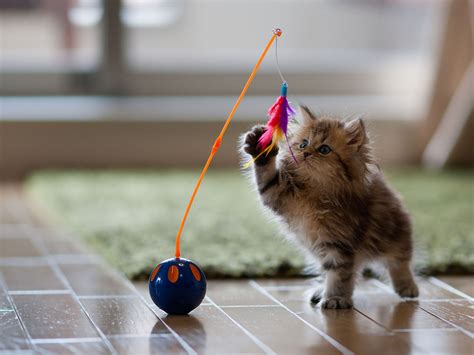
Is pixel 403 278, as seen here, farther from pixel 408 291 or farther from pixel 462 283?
pixel 462 283

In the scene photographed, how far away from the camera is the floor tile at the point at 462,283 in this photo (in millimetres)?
2496

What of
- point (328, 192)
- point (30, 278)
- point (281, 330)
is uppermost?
point (328, 192)

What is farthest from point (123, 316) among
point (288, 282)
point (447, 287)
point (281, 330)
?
point (447, 287)

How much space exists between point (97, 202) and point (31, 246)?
0.92m

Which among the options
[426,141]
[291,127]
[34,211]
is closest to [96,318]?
[291,127]

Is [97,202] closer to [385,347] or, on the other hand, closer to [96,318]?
[96,318]

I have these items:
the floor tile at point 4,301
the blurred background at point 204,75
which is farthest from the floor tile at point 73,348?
the blurred background at point 204,75

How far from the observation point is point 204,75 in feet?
19.9

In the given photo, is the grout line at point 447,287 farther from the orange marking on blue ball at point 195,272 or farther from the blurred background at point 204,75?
the blurred background at point 204,75

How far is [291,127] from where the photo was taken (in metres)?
2.31

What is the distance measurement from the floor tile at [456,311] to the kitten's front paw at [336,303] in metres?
0.21

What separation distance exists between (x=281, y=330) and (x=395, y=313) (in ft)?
1.15

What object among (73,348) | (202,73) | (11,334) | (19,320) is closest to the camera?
(73,348)

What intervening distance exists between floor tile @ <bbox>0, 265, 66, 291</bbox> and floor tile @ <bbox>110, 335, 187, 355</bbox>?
0.62 metres
